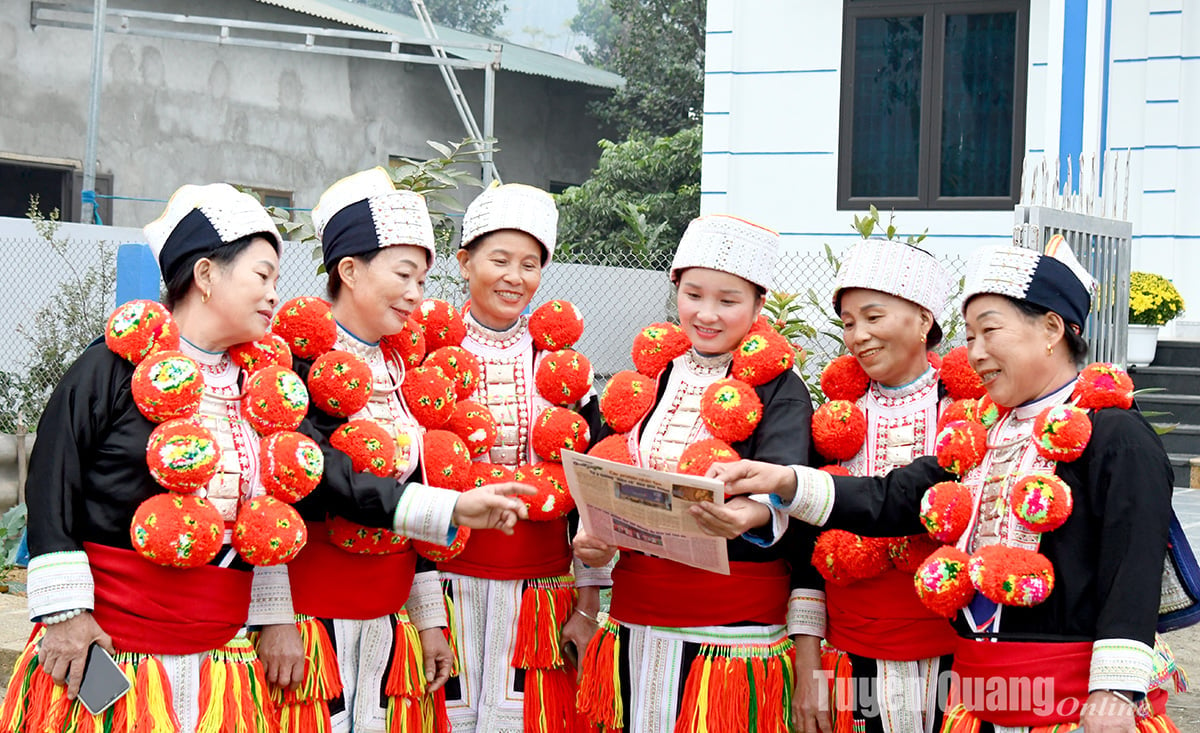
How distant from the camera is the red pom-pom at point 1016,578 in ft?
8.37

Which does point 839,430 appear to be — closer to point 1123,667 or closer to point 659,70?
point 1123,667

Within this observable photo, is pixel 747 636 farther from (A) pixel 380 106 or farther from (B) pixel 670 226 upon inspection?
(A) pixel 380 106

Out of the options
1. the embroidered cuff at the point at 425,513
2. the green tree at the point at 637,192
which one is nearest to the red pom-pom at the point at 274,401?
the embroidered cuff at the point at 425,513

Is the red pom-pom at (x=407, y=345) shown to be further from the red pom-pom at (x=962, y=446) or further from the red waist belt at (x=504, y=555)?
the red pom-pom at (x=962, y=446)

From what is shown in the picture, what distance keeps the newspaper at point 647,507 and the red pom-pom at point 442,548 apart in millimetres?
302

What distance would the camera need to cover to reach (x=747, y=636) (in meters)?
3.18

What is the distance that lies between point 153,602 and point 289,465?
15.6 inches

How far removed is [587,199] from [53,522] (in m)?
13.2

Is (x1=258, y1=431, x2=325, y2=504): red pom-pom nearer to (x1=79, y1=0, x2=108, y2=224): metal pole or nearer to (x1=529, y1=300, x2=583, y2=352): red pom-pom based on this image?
(x1=529, y1=300, x2=583, y2=352): red pom-pom

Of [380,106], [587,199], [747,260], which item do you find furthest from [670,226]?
[747,260]

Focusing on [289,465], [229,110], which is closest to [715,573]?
[289,465]

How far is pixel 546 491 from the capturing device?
335 centimetres

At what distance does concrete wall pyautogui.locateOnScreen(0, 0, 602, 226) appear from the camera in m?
13.4

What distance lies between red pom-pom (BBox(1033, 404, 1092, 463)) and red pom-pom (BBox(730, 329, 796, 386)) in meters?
0.74
